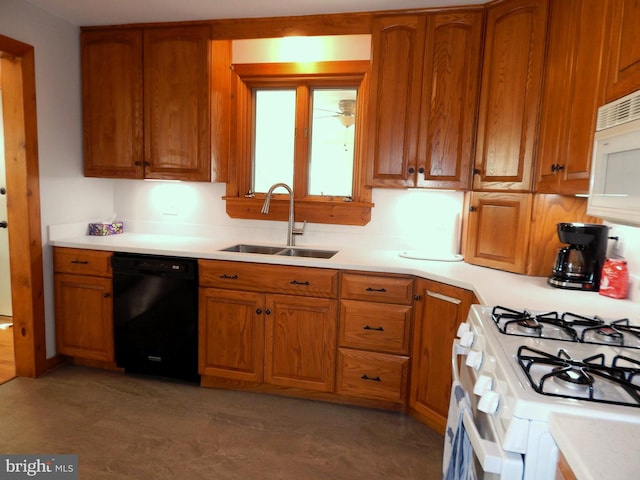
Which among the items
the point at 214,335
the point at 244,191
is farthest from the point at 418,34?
the point at 214,335

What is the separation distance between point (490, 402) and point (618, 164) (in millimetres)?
808

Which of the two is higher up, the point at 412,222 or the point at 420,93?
the point at 420,93

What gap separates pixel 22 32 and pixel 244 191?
5.29ft

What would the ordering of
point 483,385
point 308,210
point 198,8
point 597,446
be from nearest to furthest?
point 597,446 < point 483,385 < point 198,8 < point 308,210

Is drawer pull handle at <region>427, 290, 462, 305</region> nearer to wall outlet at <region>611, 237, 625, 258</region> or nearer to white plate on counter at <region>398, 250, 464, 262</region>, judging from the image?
white plate on counter at <region>398, 250, 464, 262</region>

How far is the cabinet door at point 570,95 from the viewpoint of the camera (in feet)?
5.38

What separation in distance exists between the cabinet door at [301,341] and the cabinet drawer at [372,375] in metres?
0.07

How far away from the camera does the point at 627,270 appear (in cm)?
186

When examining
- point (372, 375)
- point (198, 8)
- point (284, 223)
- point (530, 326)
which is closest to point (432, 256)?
point (372, 375)

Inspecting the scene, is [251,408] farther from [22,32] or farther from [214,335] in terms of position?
[22,32]

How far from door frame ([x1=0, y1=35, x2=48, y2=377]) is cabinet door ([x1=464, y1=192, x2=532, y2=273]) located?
266 cm

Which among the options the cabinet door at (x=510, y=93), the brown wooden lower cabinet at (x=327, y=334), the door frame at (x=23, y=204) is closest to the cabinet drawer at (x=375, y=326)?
the brown wooden lower cabinet at (x=327, y=334)

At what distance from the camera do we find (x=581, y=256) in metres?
1.96

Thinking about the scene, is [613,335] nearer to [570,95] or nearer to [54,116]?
[570,95]
